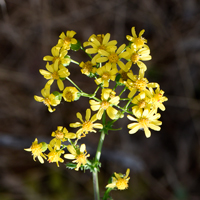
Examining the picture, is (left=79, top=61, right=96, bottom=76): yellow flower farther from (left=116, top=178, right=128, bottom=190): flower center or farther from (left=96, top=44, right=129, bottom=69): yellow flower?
(left=116, top=178, right=128, bottom=190): flower center

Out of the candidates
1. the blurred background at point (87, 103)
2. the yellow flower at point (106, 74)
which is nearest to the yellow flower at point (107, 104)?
the yellow flower at point (106, 74)

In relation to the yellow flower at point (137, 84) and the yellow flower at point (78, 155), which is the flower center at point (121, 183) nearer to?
the yellow flower at point (78, 155)

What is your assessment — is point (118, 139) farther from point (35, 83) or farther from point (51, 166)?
point (35, 83)

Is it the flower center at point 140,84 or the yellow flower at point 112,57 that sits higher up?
the yellow flower at point 112,57

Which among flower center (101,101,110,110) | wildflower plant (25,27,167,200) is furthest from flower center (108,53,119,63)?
flower center (101,101,110,110)

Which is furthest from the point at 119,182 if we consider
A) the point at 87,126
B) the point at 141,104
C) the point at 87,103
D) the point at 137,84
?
the point at 87,103

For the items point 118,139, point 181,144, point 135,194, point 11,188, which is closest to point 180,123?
point 181,144

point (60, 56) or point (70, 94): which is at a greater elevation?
point (60, 56)

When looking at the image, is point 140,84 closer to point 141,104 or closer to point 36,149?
point 141,104
